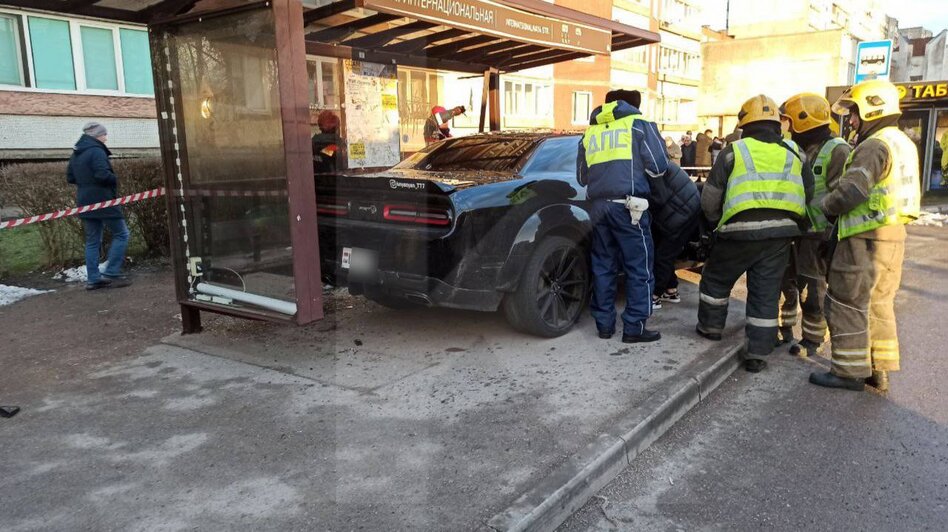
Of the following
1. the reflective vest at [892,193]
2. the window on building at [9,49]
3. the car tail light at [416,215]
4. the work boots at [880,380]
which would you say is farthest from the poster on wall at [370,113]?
the window on building at [9,49]

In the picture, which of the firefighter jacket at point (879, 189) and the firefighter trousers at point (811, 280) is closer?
the firefighter jacket at point (879, 189)

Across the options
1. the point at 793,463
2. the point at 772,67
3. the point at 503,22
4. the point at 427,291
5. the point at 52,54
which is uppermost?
the point at 772,67

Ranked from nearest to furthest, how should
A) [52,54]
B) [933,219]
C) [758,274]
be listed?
[758,274] → [933,219] → [52,54]

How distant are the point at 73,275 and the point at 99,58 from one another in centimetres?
1271

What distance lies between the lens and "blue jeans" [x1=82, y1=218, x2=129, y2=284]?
6.88 metres

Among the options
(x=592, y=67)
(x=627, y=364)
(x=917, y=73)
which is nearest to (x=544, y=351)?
(x=627, y=364)

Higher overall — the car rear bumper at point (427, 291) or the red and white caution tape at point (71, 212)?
the red and white caution tape at point (71, 212)

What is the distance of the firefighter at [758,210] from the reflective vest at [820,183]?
0.42 ft

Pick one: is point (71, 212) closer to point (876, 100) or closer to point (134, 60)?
point (876, 100)

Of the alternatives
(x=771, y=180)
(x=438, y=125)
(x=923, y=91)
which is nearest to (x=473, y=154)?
(x=771, y=180)

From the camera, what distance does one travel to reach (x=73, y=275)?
7.39 metres

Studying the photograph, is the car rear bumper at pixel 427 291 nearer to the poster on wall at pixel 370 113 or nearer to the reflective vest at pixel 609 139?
the reflective vest at pixel 609 139

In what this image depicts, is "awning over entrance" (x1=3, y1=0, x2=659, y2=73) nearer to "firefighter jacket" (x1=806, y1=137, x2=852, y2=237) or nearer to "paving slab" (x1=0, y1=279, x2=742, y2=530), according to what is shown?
"paving slab" (x1=0, y1=279, x2=742, y2=530)

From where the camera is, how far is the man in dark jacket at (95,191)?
6828 millimetres
